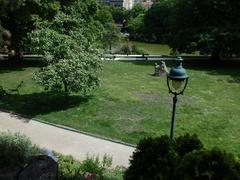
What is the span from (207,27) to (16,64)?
43.5ft

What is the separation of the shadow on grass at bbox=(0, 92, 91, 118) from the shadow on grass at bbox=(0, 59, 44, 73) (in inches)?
300

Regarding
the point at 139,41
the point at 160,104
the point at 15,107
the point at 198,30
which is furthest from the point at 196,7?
the point at 139,41

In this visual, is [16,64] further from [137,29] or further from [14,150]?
[137,29]

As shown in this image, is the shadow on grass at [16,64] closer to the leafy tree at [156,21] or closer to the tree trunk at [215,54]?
the tree trunk at [215,54]

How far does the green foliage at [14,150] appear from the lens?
9.69 metres

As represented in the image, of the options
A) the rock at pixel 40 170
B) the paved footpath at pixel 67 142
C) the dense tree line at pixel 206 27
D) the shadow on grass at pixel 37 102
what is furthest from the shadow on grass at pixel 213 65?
the rock at pixel 40 170

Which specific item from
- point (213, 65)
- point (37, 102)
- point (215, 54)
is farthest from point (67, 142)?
point (215, 54)

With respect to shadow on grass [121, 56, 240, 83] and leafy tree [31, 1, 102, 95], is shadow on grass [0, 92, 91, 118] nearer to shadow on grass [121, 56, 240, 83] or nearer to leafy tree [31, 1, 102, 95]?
leafy tree [31, 1, 102, 95]

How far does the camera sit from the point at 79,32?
18.7 m

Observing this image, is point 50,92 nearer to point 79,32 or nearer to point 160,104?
point 79,32

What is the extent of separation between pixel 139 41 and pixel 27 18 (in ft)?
186

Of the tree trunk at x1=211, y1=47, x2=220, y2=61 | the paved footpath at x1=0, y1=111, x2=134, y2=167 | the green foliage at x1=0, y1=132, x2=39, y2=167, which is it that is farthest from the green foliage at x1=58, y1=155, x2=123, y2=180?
the tree trunk at x1=211, y1=47, x2=220, y2=61

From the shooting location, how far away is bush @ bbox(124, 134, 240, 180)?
6.33 m

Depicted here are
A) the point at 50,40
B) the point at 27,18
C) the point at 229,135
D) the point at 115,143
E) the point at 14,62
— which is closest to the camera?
the point at 115,143
